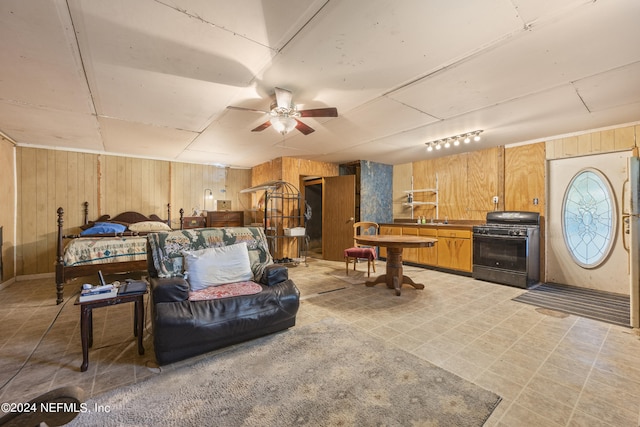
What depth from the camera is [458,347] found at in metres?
2.30

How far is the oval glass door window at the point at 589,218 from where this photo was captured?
155 inches

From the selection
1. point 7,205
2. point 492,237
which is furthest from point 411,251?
point 7,205

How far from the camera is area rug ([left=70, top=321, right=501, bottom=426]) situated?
1508 millimetres

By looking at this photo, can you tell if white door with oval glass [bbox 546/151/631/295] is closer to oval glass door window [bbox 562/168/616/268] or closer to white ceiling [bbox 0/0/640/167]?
oval glass door window [bbox 562/168/616/268]

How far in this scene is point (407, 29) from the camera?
1855mm

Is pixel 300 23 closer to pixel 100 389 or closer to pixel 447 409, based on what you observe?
pixel 447 409

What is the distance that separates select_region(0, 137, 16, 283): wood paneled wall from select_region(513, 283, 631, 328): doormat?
7910 mm

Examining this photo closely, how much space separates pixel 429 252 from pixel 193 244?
14.9 feet

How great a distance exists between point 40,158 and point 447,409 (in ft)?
23.7

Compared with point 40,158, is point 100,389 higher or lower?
lower

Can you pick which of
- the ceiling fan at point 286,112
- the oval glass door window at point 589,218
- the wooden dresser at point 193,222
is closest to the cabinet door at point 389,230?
the oval glass door window at point 589,218

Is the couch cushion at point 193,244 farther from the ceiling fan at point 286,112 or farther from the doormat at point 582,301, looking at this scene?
the doormat at point 582,301

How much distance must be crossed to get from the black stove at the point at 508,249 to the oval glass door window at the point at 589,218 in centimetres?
45

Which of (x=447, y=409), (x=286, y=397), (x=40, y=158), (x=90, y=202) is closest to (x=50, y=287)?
(x=90, y=202)
